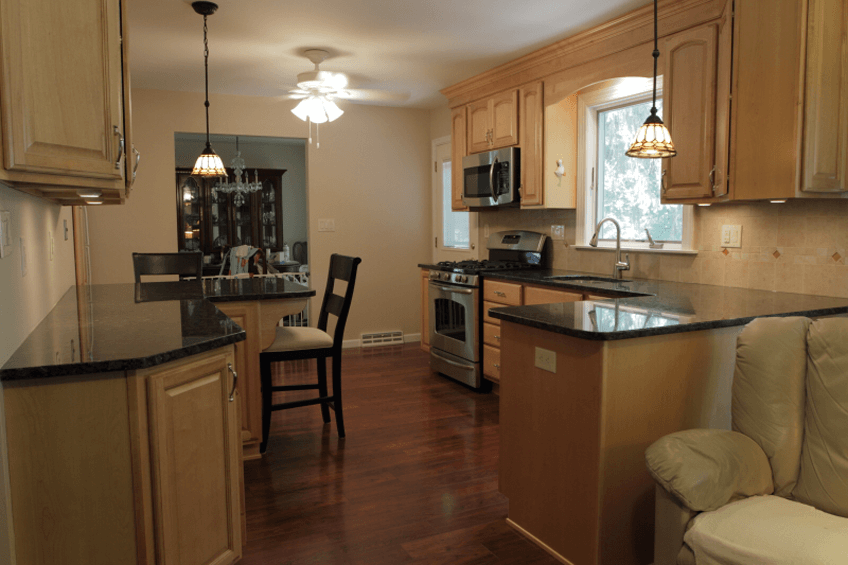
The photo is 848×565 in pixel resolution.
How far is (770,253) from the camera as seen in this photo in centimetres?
298

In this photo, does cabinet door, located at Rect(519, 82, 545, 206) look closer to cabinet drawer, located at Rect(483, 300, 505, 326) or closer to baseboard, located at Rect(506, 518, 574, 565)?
cabinet drawer, located at Rect(483, 300, 505, 326)

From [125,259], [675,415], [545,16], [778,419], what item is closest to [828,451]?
[778,419]

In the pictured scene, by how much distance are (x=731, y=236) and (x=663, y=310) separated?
1.16m

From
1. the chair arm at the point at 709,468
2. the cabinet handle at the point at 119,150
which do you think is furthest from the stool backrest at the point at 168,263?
the chair arm at the point at 709,468

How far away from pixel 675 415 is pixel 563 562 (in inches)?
25.3

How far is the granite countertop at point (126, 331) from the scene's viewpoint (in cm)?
144

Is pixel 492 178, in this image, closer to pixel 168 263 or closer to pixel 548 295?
pixel 548 295

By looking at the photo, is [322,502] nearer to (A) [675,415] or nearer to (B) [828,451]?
(A) [675,415]

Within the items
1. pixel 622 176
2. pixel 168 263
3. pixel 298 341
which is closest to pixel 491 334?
pixel 622 176

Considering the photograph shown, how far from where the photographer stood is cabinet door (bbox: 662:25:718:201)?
289 centimetres

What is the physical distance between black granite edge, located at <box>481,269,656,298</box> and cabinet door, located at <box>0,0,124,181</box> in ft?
7.73

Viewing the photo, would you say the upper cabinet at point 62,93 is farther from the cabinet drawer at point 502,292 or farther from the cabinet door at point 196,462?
the cabinet drawer at point 502,292

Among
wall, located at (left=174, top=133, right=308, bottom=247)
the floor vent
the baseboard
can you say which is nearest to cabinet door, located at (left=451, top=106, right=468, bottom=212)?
the floor vent

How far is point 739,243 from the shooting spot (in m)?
3.12
